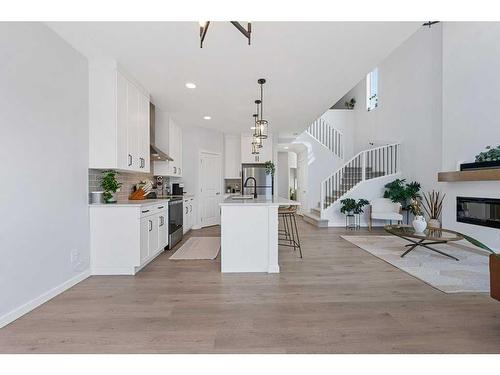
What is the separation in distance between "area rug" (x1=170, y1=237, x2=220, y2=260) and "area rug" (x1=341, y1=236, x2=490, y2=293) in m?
2.70

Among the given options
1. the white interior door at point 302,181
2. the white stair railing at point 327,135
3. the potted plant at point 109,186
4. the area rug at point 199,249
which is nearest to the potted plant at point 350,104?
the white stair railing at point 327,135

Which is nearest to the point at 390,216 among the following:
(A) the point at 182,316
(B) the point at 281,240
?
(B) the point at 281,240

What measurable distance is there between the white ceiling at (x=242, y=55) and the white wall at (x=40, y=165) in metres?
0.46

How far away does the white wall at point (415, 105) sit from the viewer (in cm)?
581

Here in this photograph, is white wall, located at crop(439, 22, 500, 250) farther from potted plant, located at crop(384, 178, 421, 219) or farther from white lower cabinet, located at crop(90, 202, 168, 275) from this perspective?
white lower cabinet, located at crop(90, 202, 168, 275)

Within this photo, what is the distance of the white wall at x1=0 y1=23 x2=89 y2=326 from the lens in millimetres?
2162

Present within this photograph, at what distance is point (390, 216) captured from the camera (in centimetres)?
632

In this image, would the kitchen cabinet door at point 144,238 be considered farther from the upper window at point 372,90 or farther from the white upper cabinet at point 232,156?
the upper window at point 372,90

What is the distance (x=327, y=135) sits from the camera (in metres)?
9.42

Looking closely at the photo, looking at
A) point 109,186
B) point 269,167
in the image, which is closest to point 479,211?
point 269,167

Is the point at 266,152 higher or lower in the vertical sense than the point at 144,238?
higher

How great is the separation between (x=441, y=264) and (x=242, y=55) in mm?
3913

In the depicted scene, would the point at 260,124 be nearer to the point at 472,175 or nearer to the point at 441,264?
the point at 441,264

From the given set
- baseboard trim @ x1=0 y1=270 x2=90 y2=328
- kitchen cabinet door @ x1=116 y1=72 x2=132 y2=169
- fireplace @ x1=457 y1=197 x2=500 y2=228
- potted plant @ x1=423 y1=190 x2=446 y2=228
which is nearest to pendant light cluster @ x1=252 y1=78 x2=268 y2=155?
kitchen cabinet door @ x1=116 y1=72 x2=132 y2=169
